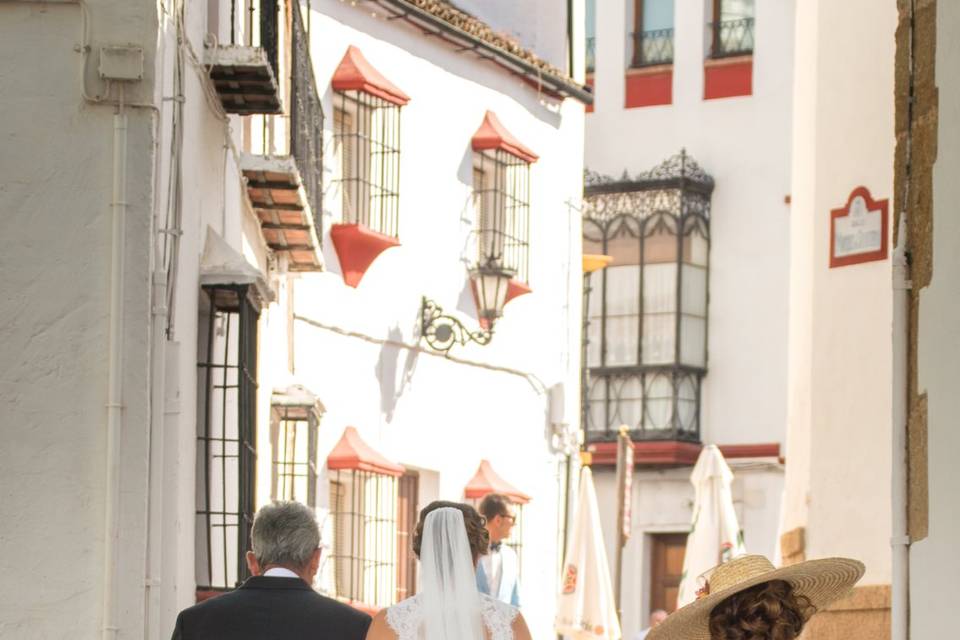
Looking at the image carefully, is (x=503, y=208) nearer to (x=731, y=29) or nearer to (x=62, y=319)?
(x=731, y=29)

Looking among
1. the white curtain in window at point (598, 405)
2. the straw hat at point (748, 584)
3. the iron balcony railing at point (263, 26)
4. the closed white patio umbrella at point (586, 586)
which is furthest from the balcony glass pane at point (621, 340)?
the straw hat at point (748, 584)

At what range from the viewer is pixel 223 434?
11094 millimetres

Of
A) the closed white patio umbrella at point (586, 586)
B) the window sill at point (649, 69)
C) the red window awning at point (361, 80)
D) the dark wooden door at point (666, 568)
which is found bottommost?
the dark wooden door at point (666, 568)

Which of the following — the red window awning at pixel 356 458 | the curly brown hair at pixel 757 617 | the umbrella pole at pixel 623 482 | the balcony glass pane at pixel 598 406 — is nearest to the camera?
the curly brown hair at pixel 757 617

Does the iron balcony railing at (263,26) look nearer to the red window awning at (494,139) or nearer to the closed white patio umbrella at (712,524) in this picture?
the red window awning at (494,139)

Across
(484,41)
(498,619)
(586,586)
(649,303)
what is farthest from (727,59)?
(498,619)

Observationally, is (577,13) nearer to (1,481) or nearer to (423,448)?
(423,448)

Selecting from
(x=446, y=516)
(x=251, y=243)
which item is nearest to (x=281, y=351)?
(x=251, y=243)

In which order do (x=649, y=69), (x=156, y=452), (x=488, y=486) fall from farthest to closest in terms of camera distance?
(x=649, y=69), (x=488, y=486), (x=156, y=452)

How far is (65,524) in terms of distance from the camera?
9.05m

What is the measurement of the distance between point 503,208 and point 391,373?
7.43 ft

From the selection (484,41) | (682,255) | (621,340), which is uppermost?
(484,41)

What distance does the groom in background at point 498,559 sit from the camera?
1265cm

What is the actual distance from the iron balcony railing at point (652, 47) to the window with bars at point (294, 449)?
14177 mm
